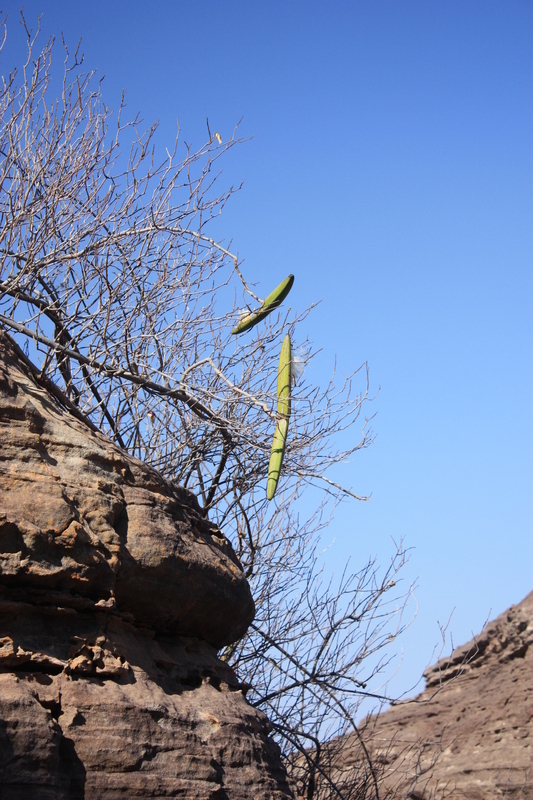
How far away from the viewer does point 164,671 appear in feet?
12.8

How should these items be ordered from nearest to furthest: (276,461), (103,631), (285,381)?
(103,631) < (276,461) < (285,381)

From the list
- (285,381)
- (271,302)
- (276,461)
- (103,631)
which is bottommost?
(103,631)

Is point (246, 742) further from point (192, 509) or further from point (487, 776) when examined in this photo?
point (487, 776)

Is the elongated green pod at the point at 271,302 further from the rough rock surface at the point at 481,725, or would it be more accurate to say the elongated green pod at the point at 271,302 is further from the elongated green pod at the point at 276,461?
the rough rock surface at the point at 481,725

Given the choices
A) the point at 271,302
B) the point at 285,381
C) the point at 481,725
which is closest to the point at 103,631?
the point at 285,381

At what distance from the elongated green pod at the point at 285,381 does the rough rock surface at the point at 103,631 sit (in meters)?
1.14

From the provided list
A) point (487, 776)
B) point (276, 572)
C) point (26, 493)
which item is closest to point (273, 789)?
point (26, 493)

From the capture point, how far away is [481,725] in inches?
542

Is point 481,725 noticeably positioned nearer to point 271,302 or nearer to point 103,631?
point 271,302

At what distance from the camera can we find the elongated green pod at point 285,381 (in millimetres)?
5215

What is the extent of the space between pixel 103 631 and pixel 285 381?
7.55 ft

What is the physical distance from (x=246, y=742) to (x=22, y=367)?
2235 mm

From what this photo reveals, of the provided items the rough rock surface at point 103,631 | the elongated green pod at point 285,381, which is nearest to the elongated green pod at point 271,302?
the elongated green pod at point 285,381

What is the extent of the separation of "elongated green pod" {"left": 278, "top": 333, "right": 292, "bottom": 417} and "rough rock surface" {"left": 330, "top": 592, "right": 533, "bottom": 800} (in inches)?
283
